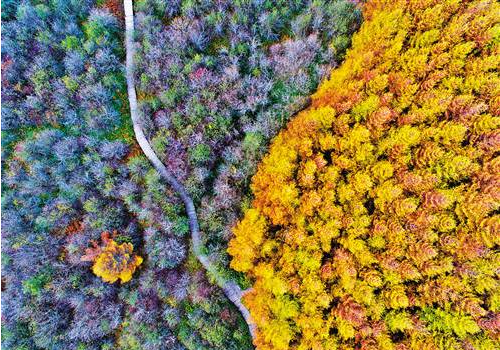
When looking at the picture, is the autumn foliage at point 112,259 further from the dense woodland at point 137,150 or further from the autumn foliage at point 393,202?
the autumn foliage at point 393,202

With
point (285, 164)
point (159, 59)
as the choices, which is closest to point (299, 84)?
point (285, 164)

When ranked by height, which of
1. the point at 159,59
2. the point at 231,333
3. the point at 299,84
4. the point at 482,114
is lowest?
the point at 231,333

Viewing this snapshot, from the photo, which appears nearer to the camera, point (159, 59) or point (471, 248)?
point (471, 248)

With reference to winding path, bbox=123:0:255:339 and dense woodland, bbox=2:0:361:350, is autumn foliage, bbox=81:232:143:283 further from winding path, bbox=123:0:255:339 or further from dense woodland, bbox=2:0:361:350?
winding path, bbox=123:0:255:339

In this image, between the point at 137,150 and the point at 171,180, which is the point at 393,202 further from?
the point at 137,150

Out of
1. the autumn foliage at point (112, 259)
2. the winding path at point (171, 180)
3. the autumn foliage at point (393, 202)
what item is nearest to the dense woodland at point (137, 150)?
the autumn foliage at point (112, 259)

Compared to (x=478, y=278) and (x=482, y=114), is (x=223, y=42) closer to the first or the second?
(x=482, y=114)

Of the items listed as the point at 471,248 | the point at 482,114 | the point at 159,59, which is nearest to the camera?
A: the point at 471,248
